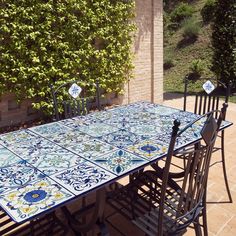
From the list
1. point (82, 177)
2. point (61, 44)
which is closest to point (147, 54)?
point (61, 44)

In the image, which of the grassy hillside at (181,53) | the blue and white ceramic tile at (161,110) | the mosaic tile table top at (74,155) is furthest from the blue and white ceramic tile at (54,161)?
the grassy hillside at (181,53)

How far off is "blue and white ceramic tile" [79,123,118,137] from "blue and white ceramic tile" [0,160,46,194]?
646 mm

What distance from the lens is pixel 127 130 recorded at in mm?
2221

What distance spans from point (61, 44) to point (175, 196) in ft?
11.2

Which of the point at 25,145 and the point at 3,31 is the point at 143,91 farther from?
the point at 25,145

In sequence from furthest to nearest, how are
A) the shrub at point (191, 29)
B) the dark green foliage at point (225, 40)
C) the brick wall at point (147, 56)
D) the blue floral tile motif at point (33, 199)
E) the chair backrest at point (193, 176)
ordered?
the shrub at point (191, 29) < the dark green foliage at point (225, 40) < the brick wall at point (147, 56) < the chair backrest at point (193, 176) < the blue floral tile motif at point (33, 199)

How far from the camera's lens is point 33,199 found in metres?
1.27

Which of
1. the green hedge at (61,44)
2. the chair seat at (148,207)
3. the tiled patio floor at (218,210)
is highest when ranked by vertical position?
the green hedge at (61,44)

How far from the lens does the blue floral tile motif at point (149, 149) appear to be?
1.73 metres

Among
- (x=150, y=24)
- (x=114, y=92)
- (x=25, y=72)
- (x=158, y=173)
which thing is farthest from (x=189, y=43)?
(x=158, y=173)

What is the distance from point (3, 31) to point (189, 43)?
30.1ft

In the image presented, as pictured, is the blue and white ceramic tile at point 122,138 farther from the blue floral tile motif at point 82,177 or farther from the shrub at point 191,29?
the shrub at point 191,29

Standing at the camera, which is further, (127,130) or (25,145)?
(127,130)

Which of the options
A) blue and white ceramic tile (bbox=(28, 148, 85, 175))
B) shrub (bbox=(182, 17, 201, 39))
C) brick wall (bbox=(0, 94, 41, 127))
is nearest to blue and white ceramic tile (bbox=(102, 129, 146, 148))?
blue and white ceramic tile (bbox=(28, 148, 85, 175))
